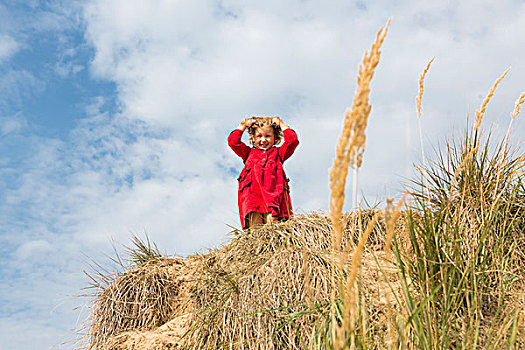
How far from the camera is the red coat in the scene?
502cm

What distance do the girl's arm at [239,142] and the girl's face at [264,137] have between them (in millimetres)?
138

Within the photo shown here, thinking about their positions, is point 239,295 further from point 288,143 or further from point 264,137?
point 264,137

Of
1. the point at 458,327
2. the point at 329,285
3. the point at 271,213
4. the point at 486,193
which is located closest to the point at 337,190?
the point at 458,327

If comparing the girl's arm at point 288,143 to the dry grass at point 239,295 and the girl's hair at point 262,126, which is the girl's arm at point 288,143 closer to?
the girl's hair at point 262,126

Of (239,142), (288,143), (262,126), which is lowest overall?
(288,143)

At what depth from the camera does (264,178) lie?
5082 mm

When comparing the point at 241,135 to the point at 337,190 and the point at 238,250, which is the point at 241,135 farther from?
the point at 337,190

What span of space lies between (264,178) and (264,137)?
2.05ft

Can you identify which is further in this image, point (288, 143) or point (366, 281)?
point (288, 143)

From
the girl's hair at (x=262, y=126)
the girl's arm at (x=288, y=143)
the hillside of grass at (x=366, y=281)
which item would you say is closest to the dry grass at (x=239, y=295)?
the hillside of grass at (x=366, y=281)

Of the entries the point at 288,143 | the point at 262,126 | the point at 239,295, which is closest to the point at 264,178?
the point at 288,143

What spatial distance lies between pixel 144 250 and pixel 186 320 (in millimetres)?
1505

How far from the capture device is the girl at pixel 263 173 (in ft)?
16.5

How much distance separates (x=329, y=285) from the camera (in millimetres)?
3061
